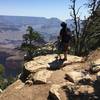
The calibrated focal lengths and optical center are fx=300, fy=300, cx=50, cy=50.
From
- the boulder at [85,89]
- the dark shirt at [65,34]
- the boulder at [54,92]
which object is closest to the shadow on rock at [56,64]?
the dark shirt at [65,34]

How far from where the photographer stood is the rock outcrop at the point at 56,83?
13008 millimetres

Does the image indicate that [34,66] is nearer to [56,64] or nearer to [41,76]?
[56,64]

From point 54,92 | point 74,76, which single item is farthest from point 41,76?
point 54,92

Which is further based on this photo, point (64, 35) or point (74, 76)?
point (64, 35)

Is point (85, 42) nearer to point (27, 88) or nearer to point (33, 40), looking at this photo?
point (27, 88)

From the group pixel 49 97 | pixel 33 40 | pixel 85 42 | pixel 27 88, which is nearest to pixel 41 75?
pixel 27 88

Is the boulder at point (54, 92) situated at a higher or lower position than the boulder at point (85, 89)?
lower

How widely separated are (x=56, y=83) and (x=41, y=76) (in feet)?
4.05

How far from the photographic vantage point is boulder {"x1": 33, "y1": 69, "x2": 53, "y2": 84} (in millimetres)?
14992

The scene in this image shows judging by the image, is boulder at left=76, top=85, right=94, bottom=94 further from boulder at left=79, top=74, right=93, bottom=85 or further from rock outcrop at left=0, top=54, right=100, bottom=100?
boulder at left=79, top=74, right=93, bottom=85

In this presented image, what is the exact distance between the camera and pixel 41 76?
613 inches

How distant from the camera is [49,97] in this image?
523 inches

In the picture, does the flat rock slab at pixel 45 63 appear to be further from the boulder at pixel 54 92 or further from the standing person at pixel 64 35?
the boulder at pixel 54 92

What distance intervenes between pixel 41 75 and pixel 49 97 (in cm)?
258
